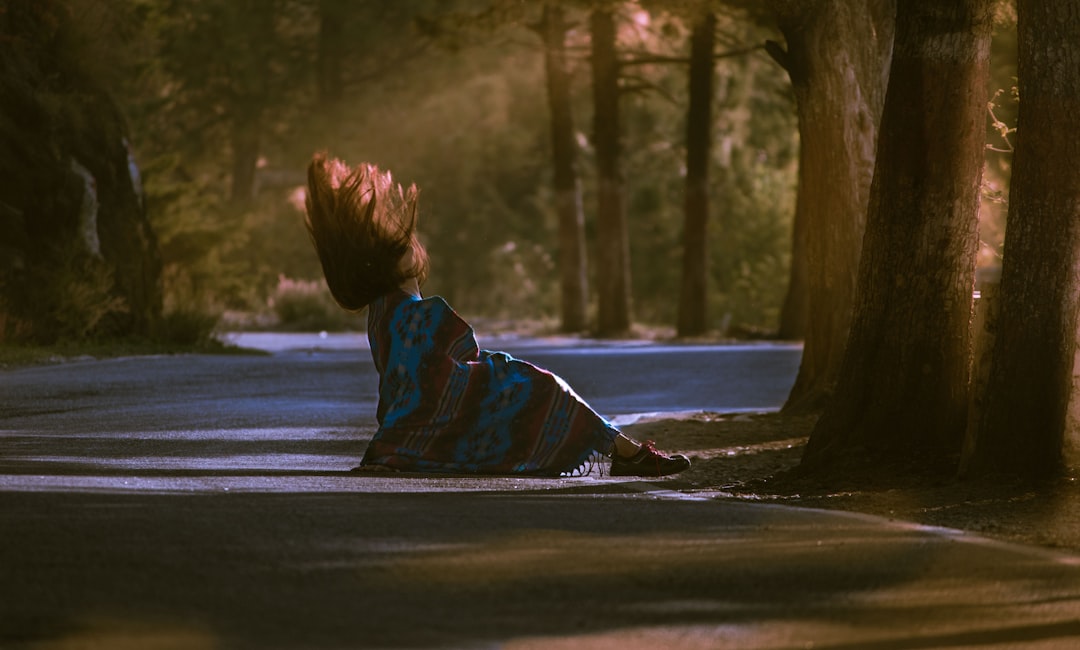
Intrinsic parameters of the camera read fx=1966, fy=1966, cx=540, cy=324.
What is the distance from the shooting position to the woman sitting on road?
9.41 m

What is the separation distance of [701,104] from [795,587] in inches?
1086

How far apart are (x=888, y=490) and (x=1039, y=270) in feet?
4.12

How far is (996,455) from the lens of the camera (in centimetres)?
920

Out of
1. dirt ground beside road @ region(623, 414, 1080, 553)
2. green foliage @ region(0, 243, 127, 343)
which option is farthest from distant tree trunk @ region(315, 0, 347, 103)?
dirt ground beside road @ region(623, 414, 1080, 553)

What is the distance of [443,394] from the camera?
9398 mm

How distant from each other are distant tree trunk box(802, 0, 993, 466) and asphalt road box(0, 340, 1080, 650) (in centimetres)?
139

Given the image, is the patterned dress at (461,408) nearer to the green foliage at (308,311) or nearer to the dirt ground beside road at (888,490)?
the dirt ground beside road at (888,490)

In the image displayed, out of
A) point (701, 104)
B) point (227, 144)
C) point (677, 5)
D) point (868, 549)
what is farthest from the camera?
point (227, 144)

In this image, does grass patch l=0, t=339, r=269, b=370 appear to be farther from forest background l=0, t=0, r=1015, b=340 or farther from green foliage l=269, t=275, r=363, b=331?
green foliage l=269, t=275, r=363, b=331

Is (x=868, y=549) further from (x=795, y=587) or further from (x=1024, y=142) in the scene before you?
(x=1024, y=142)

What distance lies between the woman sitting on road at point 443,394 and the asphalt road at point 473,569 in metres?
0.16

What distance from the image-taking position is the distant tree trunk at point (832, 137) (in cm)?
1416

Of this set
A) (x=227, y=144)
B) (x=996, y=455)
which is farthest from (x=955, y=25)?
(x=227, y=144)

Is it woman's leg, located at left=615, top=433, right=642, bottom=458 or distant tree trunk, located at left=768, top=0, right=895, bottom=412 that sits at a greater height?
distant tree trunk, located at left=768, top=0, right=895, bottom=412
